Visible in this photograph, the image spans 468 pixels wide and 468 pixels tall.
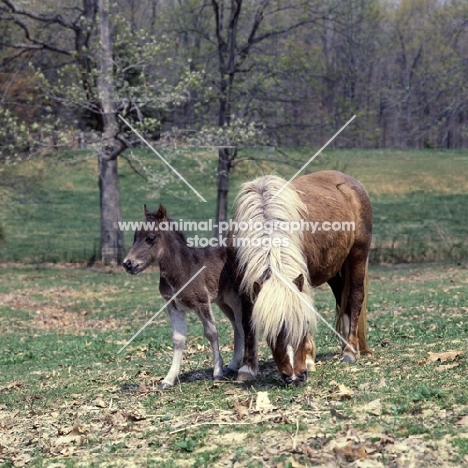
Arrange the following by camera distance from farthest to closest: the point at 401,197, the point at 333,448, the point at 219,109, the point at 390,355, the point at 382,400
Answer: the point at 401,197 → the point at 219,109 → the point at 390,355 → the point at 382,400 → the point at 333,448

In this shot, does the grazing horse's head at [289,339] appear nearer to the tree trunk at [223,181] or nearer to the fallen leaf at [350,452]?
the fallen leaf at [350,452]

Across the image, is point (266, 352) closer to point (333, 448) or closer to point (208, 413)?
point (208, 413)

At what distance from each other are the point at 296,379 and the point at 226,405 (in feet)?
2.28

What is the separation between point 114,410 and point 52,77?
30.3 m

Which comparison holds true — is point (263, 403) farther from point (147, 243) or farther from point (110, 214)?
point (110, 214)

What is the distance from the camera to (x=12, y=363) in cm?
1209

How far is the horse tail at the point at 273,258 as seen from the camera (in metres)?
7.06

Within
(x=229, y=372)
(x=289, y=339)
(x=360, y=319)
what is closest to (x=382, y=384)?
(x=289, y=339)

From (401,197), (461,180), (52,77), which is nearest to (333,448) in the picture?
(52,77)

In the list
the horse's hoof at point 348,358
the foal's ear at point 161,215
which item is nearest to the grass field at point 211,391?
the horse's hoof at point 348,358

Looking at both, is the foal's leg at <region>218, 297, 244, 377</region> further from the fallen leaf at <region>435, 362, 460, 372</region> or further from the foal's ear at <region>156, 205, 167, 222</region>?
the fallen leaf at <region>435, 362, 460, 372</region>

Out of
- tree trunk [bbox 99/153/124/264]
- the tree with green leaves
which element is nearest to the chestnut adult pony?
the tree with green leaves

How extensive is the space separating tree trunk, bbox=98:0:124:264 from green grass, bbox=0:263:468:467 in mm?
11828

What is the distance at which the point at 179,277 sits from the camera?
822cm
